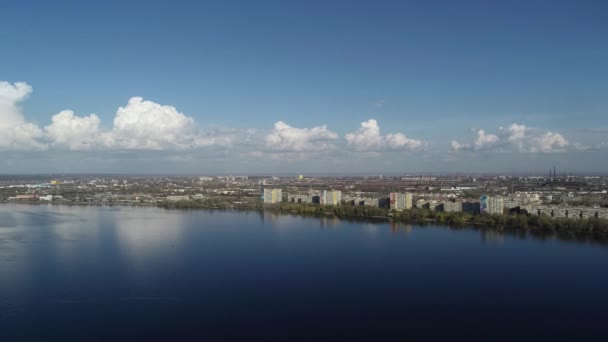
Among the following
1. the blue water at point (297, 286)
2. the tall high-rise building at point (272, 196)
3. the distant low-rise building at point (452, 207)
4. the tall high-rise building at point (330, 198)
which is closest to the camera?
the blue water at point (297, 286)

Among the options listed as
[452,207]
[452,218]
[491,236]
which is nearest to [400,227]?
[452,218]

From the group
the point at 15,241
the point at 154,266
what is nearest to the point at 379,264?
the point at 154,266

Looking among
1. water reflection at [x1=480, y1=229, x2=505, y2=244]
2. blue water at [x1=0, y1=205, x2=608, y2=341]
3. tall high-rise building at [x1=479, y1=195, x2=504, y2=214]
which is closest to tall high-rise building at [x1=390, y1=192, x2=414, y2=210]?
tall high-rise building at [x1=479, y1=195, x2=504, y2=214]

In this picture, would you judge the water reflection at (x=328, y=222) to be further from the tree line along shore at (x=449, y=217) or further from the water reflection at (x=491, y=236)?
the water reflection at (x=491, y=236)

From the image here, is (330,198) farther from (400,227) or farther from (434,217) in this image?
(400,227)

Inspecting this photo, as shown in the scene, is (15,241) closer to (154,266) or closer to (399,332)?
(154,266)

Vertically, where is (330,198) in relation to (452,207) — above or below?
above

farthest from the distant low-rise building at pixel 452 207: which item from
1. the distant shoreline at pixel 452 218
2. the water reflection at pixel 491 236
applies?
the water reflection at pixel 491 236

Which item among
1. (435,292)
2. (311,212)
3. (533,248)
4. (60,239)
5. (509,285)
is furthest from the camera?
(311,212)
